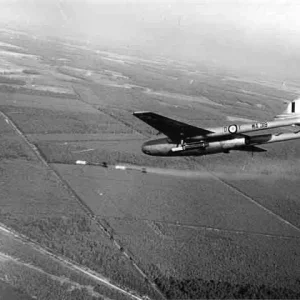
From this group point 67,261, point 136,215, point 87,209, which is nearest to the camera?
point 67,261

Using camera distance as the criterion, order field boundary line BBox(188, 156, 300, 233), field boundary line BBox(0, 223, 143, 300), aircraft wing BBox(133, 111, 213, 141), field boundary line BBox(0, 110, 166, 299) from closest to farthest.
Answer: aircraft wing BBox(133, 111, 213, 141), field boundary line BBox(0, 223, 143, 300), field boundary line BBox(0, 110, 166, 299), field boundary line BBox(188, 156, 300, 233)

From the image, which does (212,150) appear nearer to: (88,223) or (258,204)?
(88,223)

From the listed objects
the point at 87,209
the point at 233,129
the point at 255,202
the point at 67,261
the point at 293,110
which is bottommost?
the point at 255,202

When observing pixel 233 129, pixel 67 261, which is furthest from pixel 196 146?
pixel 67 261

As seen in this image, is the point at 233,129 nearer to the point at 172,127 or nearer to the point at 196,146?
the point at 196,146

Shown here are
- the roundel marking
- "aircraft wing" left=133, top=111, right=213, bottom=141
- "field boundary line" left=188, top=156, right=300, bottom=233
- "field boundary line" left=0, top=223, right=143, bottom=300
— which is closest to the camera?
"aircraft wing" left=133, top=111, right=213, bottom=141

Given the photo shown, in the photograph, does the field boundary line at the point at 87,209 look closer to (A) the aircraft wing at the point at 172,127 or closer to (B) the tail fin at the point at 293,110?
(A) the aircraft wing at the point at 172,127

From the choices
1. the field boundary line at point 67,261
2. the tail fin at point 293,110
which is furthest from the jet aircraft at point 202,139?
the field boundary line at point 67,261

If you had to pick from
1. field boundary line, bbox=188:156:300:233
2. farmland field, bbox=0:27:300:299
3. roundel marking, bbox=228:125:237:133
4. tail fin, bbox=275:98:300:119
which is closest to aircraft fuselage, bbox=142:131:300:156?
roundel marking, bbox=228:125:237:133

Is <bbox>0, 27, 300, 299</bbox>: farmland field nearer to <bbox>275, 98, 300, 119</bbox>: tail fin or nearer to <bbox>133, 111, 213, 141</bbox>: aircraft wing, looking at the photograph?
<bbox>133, 111, 213, 141</bbox>: aircraft wing

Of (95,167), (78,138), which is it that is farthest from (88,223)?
(78,138)
